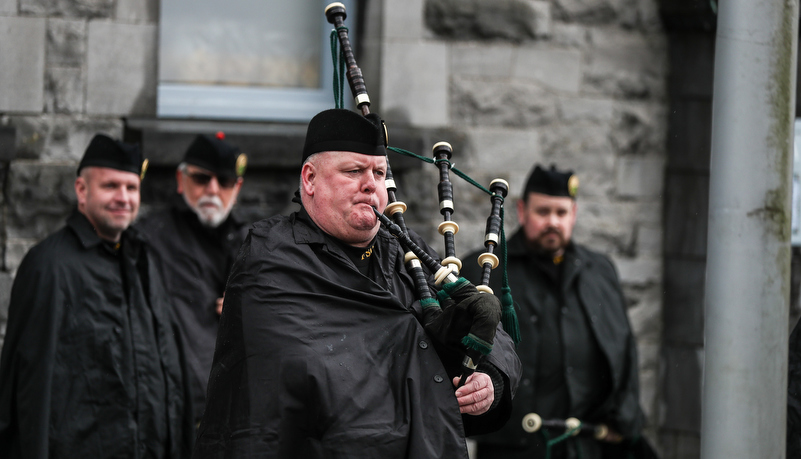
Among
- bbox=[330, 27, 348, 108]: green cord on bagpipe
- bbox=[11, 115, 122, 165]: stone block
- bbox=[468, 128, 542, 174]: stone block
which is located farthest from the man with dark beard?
bbox=[11, 115, 122, 165]: stone block

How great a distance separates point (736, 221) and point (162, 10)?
12.4 ft

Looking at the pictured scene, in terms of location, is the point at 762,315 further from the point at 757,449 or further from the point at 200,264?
the point at 200,264

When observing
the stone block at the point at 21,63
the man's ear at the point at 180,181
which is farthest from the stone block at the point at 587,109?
the stone block at the point at 21,63

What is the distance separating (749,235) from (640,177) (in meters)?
3.29

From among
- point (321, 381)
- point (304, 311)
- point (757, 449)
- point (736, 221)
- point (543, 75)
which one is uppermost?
point (543, 75)

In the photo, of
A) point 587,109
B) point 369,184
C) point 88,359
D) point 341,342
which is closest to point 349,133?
point 369,184

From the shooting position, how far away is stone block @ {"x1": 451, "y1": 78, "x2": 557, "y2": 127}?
6027 mm

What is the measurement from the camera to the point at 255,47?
5.93 meters

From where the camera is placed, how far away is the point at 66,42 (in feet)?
17.5

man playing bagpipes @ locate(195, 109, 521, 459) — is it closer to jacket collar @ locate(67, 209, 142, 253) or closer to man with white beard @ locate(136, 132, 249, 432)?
jacket collar @ locate(67, 209, 142, 253)

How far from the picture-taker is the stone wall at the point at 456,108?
5.27m

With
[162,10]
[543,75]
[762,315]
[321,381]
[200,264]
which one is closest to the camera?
[321,381]

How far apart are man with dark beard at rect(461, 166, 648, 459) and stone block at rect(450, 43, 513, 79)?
1015 millimetres

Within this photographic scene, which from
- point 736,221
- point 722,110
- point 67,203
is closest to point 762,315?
point 736,221
